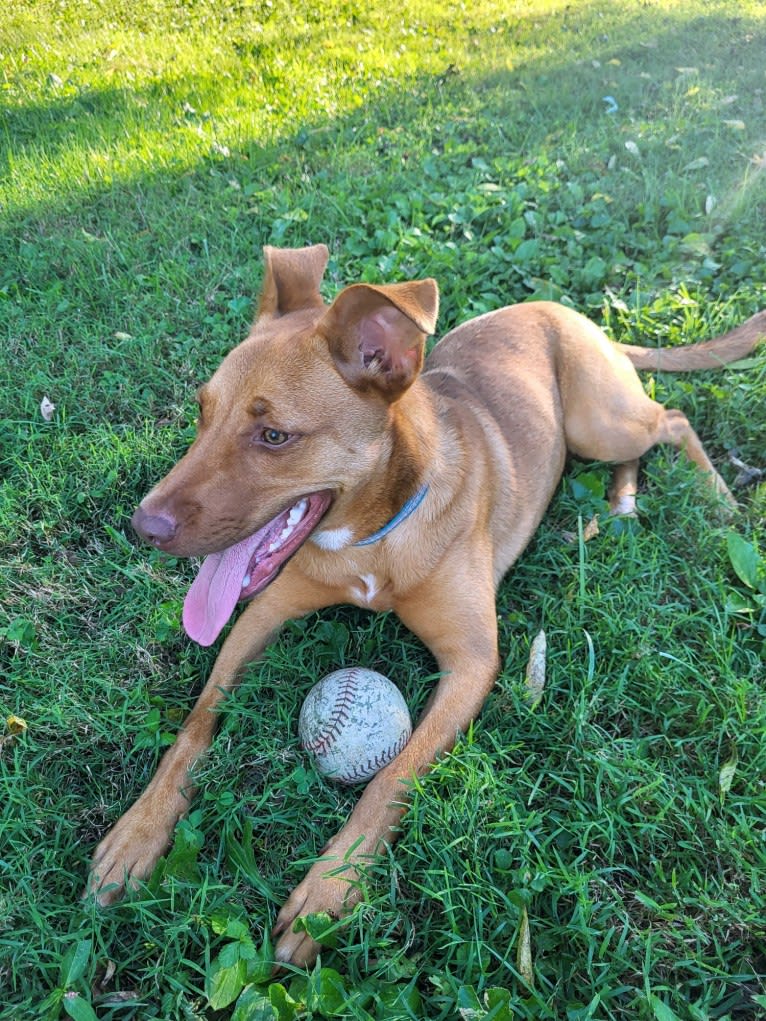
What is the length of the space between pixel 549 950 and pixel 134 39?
33.0 feet

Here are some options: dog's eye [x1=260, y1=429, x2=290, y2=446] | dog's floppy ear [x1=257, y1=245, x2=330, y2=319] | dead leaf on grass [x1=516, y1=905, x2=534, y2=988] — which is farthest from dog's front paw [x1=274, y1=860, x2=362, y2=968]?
dog's floppy ear [x1=257, y1=245, x2=330, y2=319]

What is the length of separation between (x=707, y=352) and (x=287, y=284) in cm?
253

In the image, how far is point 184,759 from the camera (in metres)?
2.77

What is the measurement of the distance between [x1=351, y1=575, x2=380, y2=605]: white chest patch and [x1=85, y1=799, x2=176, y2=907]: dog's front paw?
42.7 inches

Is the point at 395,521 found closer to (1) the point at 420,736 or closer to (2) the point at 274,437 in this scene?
(2) the point at 274,437

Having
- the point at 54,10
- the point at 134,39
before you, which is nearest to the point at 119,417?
the point at 134,39

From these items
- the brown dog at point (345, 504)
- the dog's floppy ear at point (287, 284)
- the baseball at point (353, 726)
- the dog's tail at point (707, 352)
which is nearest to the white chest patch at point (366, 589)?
the brown dog at point (345, 504)

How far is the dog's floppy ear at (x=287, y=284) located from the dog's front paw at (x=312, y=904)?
209 cm

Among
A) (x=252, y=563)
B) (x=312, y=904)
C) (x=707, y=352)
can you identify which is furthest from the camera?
(x=707, y=352)

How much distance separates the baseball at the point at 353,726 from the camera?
258cm

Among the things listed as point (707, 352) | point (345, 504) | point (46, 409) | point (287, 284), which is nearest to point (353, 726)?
point (345, 504)

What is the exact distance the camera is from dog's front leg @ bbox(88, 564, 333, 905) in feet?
8.20

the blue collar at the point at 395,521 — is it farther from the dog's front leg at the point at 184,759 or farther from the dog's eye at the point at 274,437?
the dog's eye at the point at 274,437

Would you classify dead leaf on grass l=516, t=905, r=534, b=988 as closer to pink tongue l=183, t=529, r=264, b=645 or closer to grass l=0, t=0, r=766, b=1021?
grass l=0, t=0, r=766, b=1021
